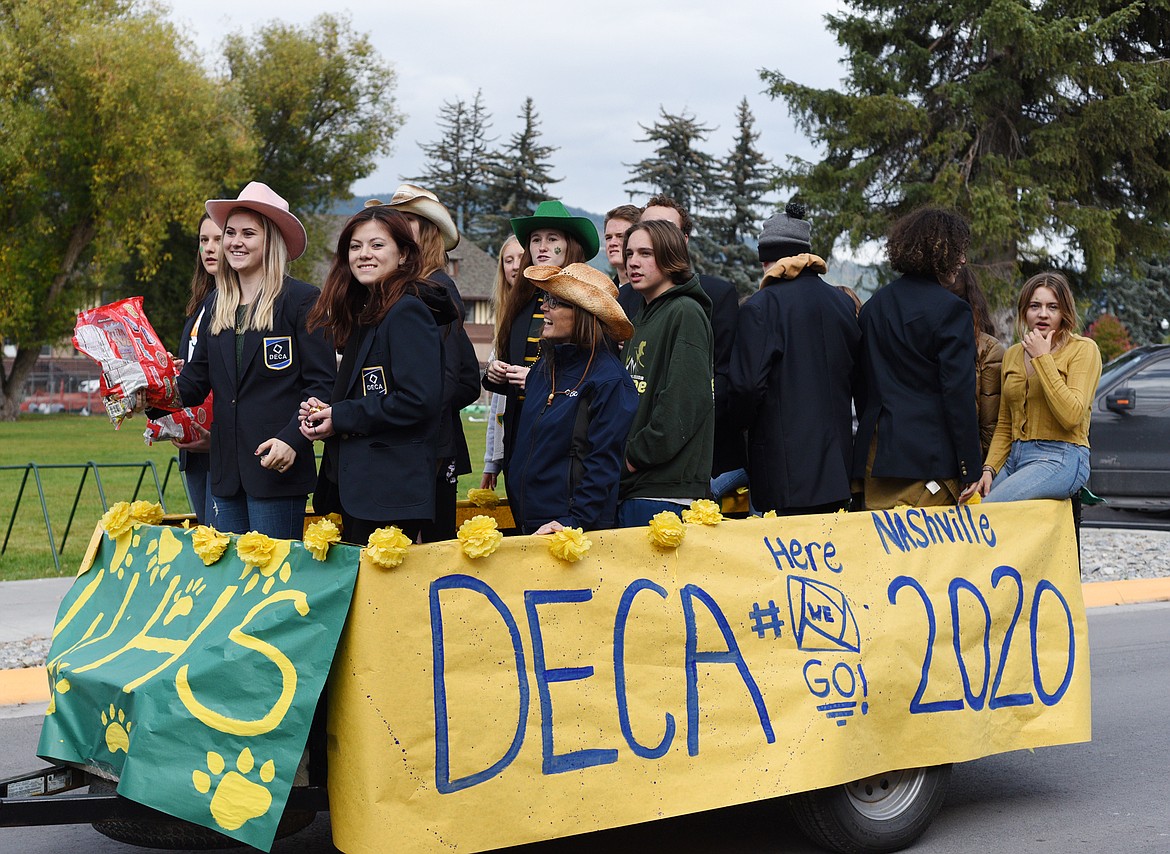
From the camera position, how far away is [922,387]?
5.24 metres

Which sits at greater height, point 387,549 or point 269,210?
point 269,210

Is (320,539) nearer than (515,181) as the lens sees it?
Yes

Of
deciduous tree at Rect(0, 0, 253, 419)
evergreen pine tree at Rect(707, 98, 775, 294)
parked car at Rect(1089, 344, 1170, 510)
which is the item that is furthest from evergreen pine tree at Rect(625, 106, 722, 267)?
parked car at Rect(1089, 344, 1170, 510)

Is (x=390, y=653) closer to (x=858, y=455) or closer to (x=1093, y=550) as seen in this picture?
(x=858, y=455)

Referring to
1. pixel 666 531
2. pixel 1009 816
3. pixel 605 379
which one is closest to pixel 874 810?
pixel 1009 816

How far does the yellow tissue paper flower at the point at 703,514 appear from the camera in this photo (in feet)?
13.9

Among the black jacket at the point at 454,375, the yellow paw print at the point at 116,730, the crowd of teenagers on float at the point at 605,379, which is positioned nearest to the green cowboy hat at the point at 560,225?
the crowd of teenagers on float at the point at 605,379

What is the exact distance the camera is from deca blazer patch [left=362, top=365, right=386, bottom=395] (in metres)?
4.32

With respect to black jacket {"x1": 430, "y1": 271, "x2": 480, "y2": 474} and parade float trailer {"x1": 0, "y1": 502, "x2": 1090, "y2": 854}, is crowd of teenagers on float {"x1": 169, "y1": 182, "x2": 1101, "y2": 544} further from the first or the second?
parade float trailer {"x1": 0, "y1": 502, "x2": 1090, "y2": 854}

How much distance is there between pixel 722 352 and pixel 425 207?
1349mm

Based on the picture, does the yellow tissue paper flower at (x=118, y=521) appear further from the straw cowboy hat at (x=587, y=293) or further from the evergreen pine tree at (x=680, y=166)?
the evergreen pine tree at (x=680, y=166)

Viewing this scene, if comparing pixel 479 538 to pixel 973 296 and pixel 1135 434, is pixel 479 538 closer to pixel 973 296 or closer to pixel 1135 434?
pixel 973 296

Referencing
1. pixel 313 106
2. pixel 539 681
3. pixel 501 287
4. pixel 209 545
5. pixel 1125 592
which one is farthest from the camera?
pixel 313 106

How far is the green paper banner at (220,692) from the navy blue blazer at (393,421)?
17.7 inches
